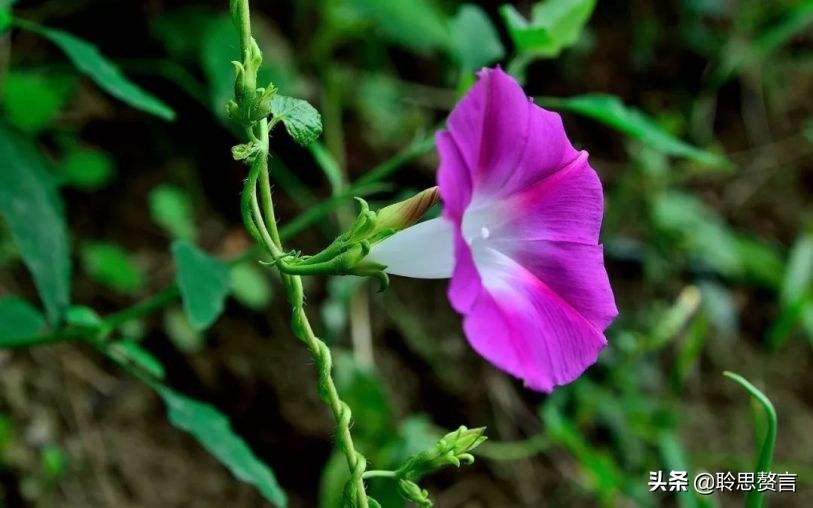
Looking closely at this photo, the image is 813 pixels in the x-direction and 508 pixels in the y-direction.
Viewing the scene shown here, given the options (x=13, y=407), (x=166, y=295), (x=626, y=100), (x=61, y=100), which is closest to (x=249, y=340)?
(x=13, y=407)

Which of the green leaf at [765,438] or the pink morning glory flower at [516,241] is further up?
the pink morning glory flower at [516,241]

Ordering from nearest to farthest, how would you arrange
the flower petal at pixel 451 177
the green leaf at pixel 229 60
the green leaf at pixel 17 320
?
the flower petal at pixel 451 177 → the green leaf at pixel 17 320 → the green leaf at pixel 229 60

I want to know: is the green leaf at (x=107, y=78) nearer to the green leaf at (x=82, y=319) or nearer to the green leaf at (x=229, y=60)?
the green leaf at (x=82, y=319)

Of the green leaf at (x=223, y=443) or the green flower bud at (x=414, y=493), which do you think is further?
the green leaf at (x=223, y=443)

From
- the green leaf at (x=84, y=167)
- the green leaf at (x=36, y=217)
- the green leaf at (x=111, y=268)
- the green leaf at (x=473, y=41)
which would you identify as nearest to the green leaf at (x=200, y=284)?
the green leaf at (x=36, y=217)

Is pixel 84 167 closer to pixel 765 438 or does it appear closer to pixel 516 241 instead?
pixel 516 241

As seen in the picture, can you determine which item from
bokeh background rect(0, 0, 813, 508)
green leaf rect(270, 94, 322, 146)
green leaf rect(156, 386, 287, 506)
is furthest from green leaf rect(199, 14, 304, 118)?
green leaf rect(270, 94, 322, 146)

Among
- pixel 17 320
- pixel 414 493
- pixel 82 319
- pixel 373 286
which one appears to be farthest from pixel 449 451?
pixel 373 286
